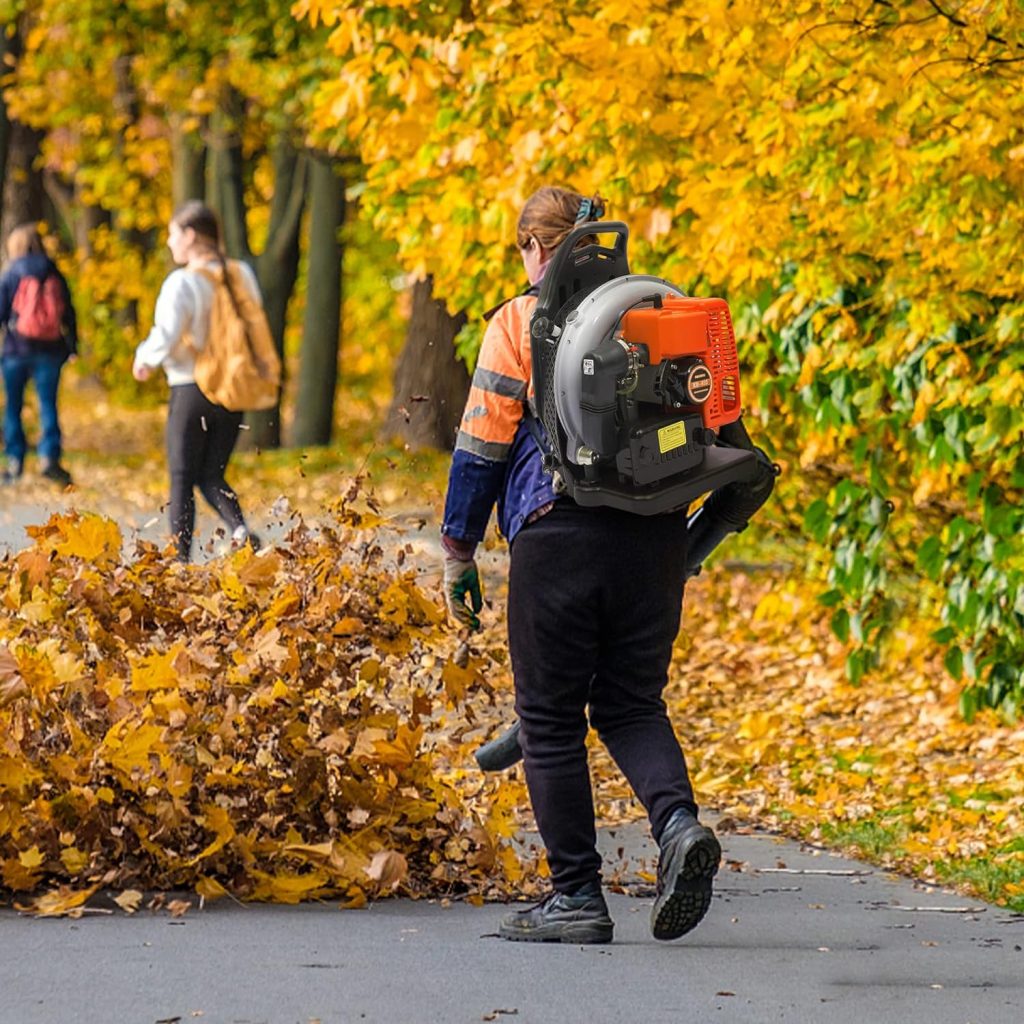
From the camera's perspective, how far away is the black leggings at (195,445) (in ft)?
33.9

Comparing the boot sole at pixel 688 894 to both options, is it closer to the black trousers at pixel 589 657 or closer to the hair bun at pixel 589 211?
the black trousers at pixel 589 657

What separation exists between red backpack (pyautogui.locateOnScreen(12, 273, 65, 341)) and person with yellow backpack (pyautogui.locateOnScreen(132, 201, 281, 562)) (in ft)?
21.9

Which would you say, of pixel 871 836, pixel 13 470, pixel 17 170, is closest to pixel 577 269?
pixel 871 836

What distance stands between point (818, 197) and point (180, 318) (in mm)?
3658

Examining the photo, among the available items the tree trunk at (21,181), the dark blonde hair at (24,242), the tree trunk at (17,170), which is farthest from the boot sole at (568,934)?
the tree trunk at (21,181)

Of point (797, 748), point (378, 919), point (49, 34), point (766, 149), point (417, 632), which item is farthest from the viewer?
point (49, 34)

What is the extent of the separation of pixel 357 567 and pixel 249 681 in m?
0.48

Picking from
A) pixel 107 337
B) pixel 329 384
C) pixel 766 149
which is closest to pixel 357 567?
pixel 766 149

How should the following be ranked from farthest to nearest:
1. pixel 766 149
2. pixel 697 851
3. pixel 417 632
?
1. pixel 766 149
2. pixel 417 632
3. pixel 697 851

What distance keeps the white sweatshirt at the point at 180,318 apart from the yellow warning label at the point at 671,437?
5.54 metres

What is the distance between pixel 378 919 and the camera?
211 inches

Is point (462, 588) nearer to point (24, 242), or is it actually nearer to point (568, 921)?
point (568, 921)

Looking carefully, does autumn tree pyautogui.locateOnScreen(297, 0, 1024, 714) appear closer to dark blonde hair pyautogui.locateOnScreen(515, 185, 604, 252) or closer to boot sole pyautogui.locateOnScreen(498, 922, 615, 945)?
dark blonde hair pyautogui.locateOnScreen(515, 185, 604, 252)

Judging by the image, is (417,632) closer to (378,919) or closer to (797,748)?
(378,919)
